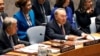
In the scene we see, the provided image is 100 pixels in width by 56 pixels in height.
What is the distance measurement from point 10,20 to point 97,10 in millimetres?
2836

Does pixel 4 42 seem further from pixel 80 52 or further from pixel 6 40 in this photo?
pixel 80 52

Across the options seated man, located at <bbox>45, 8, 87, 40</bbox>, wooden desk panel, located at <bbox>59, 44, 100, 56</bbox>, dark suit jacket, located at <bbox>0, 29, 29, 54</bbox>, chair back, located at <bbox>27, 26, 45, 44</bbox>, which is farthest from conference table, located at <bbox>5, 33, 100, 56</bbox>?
chair back, located at <bbox>27, 26, 45, 44</bbox>

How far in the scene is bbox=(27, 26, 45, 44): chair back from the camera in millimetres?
4971

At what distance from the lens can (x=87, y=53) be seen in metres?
4.17

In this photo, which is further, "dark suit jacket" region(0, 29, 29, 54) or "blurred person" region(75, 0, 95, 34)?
"blurred person" region(75, 0, 95, 34)

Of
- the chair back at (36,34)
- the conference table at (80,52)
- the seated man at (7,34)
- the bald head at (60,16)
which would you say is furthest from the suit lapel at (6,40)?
the bald head at (60,16)

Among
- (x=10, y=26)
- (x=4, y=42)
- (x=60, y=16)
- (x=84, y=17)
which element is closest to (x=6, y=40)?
(x=4, y=42)

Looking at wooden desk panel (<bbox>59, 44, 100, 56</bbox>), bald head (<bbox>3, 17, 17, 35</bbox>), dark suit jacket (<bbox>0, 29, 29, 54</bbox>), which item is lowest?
wooden desk panel (<bbox>59, 44, 100, 56</bbox>)

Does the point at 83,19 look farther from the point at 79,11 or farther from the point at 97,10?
the point at 97,10

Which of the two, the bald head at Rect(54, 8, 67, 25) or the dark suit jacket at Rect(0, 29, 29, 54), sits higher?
the bald head at Rect(54, 8, 67, 25)

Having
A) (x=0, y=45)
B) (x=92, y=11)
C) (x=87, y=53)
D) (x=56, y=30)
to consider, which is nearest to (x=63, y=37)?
(x=56, y=30)

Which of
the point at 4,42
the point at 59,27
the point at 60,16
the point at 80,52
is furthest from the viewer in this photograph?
the point at 59,27

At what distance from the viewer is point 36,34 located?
5094 millimetres

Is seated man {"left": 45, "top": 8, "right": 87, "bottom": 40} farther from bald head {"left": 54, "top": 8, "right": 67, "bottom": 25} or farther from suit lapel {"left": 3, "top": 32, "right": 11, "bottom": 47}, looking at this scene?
suit lapel {"left": 3, "top": 32, "right": 11, "bottom": 47}
